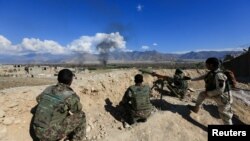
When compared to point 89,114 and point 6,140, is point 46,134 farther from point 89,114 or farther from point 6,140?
point 89,114

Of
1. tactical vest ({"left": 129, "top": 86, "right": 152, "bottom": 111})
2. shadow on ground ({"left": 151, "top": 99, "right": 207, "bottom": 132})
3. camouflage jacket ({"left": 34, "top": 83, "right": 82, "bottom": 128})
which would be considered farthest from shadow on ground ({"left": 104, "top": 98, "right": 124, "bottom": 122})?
camouflage jacket ({"left": 34, "top": 83, "right": 82, "bottom": 128})

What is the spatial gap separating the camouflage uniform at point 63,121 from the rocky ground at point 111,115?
112 centimetres

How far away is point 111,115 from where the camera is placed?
985 centimetres

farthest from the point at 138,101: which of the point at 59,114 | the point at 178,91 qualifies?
the point at 178,91

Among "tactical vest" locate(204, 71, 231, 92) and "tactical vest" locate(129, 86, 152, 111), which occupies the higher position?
"tactical vest" locate(204, 71, 231, 92)

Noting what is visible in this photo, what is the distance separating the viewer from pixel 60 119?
6.33 m

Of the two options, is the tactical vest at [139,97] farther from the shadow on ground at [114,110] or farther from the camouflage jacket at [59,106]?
the camouflage jacket at [59,106]

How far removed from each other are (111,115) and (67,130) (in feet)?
11.5

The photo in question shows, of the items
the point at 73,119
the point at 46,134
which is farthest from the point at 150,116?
the point at 46,134

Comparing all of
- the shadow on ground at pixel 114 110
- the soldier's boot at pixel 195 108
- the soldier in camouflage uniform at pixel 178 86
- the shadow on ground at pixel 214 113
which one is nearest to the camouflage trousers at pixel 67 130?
the shadow on ground at pixel 114 110

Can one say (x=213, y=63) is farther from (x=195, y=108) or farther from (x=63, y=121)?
(x=63, y=121)

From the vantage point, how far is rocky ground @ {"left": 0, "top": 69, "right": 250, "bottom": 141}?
24.3 ft

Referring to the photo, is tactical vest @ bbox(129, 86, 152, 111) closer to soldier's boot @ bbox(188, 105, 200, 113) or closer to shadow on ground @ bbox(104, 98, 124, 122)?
shadow on ground @ bbox(104, 98, 124, 122)

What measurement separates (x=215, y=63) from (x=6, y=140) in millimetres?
5698
